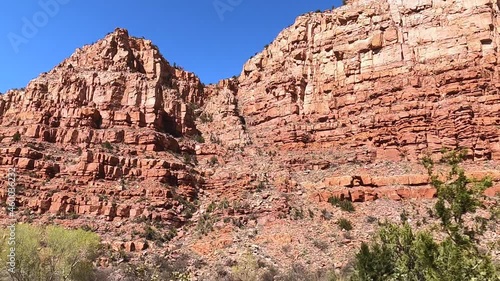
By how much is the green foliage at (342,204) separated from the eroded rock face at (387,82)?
294 inches

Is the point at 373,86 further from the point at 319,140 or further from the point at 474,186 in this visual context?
the point at 474,186

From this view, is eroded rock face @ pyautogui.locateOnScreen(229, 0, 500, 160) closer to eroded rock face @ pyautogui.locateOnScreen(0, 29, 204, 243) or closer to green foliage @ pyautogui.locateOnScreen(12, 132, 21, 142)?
eroded rock face @ pyautogui.locateOnScreen(0, 29, 204, 243)

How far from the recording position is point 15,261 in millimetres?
25000

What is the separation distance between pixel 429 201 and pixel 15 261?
106 feet

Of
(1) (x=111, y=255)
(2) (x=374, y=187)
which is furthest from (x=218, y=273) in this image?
(2) (x=374, y=187)

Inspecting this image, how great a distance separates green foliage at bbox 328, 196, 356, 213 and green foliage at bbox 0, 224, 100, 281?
21247mm

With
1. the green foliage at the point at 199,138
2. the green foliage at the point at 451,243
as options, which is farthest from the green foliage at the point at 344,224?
the green foliage at the point at 199,138

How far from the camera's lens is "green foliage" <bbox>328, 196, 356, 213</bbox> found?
39062 millimetres

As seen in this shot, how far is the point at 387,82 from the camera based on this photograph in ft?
159

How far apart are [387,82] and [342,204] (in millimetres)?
16800

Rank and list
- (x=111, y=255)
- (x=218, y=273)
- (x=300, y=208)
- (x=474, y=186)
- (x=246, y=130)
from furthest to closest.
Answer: (x=246, y=130), (x=300, y=208), (x=111, y=255), (x=218, y=273), (x=474, y=186)

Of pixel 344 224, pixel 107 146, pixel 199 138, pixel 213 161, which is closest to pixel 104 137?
pixel 107 146

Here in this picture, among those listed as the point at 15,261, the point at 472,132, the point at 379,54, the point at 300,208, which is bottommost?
the point at 15,261

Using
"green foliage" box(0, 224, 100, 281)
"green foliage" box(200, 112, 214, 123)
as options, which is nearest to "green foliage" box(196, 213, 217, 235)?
"green foliage" box(0, 224, 100, 281)
